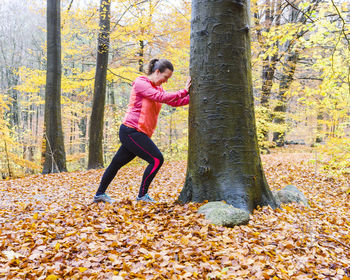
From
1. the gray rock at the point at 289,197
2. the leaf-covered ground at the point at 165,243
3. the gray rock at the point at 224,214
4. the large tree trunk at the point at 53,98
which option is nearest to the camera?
the leaf-covered ground at the point at 165,243

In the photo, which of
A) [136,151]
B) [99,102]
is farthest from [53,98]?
[136,151]

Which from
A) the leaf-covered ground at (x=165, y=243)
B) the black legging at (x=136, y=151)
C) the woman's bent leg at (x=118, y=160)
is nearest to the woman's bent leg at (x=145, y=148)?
the black legging at (x=136, y=151)

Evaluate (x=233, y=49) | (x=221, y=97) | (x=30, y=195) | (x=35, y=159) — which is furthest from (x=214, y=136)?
(x=35, y=159)

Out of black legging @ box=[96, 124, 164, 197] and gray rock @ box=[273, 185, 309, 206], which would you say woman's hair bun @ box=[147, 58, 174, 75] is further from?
gray rock @ box=[273, 185, 309, 206]

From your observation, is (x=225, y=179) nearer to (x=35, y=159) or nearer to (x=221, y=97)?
(x=221, y=97)

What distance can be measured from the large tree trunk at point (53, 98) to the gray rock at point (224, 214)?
652cm

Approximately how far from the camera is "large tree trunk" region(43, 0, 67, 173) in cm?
774

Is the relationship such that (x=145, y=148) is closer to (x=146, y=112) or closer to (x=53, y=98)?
(x=146, y=112)

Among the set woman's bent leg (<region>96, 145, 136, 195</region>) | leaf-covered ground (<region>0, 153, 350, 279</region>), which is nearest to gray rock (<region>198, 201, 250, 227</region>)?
leaf-covered ground (<region>0, 153, 350, 279</region>)

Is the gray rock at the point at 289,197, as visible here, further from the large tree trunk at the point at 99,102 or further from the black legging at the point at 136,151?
the large tree trunk at the point at 99,102

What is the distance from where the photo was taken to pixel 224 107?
9.39ft

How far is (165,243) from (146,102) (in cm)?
168

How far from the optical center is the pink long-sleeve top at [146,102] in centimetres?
301

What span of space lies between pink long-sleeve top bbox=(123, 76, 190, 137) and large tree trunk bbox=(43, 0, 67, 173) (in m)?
5.67
